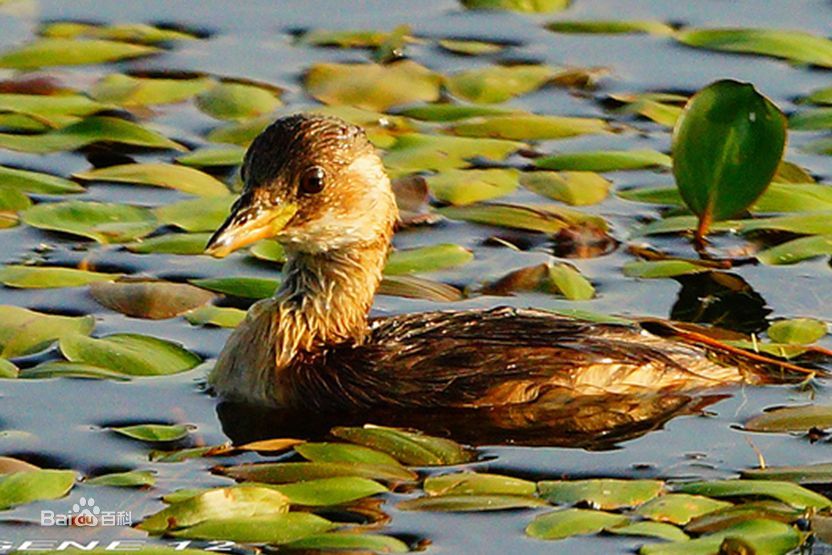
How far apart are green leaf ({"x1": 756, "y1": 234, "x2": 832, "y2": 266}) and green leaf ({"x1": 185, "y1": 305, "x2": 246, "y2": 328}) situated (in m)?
2.38

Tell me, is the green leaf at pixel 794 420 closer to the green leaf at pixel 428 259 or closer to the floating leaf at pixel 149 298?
the green leaf at pixel 428 259

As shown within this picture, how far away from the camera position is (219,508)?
8258mm

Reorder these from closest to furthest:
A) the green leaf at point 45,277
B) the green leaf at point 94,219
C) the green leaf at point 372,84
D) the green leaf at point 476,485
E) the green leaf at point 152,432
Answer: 1. the green leaf at point 476,485
2. the green leaf at point 152,432
3. the green leaf at point 45,277
4. the green leaf at point 94,219
5. the green leaf at point 372,84

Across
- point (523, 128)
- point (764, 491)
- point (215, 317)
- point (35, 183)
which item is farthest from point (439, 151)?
point (764, 491)

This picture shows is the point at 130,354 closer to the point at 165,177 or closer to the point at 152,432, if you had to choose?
the point at 152,432

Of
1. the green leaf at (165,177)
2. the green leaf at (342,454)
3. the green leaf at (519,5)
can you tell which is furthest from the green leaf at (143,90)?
the green leaf at (342,454)

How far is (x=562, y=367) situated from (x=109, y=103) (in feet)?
13.3

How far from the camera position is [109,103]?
1288 cm

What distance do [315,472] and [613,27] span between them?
6.21 m

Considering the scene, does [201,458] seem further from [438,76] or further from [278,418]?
[438,76]

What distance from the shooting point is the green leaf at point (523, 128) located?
12.6 meters

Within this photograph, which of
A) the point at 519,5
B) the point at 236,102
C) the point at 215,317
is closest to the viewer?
the point at 215,317

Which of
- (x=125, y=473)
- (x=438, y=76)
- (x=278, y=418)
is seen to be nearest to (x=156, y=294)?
(x=278, y=418)

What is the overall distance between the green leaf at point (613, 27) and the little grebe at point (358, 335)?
4551 mm
